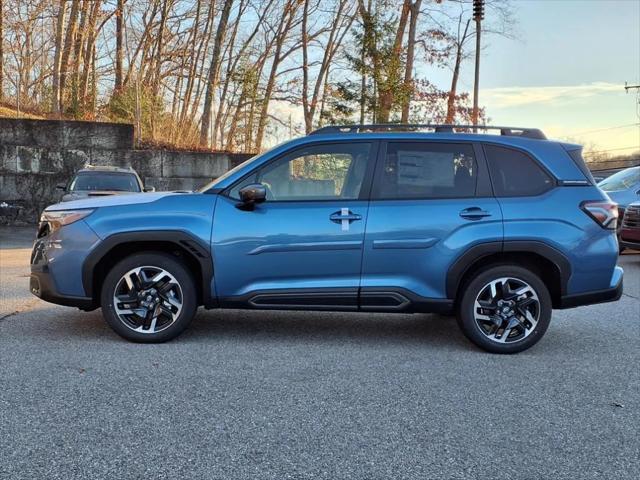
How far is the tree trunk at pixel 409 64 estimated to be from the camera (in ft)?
76.7

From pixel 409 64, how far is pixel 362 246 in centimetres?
2195

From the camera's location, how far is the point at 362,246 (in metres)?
4.86

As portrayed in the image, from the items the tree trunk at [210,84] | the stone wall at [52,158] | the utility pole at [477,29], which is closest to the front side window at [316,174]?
the stone wall at [52,158]

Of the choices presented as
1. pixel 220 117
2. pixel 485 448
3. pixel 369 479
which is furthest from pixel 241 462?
pixel 220 117

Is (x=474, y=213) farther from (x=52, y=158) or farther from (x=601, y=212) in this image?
(x=52, y=158)

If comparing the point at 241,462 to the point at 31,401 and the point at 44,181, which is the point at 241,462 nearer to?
the point at 31,401

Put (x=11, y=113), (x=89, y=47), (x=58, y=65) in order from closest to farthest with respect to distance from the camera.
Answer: (x=11, y=113) → (x=58, y=65) → (x=89, y=47)

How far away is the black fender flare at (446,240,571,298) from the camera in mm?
4863

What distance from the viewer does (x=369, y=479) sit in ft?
9.14

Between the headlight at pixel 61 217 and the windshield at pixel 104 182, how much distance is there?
7831 mm

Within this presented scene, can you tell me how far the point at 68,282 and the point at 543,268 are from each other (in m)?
3.98

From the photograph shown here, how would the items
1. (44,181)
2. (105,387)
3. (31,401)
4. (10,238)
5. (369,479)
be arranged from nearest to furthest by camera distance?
(369,479), (31,401), (105,387), (10,238), (44,181)

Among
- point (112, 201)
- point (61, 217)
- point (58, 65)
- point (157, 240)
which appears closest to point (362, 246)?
point (157, 240)

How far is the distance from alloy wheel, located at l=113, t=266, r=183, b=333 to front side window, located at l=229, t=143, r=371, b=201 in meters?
0.91
